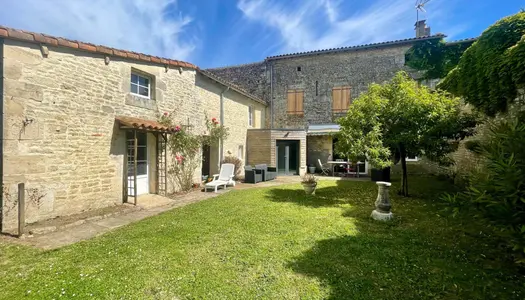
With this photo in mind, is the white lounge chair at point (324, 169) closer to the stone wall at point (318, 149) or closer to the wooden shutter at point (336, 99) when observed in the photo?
the stone wall at point (318, 149)

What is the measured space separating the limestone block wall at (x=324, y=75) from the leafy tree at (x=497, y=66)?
10557mm

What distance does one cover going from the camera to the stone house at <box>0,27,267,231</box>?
5691mm

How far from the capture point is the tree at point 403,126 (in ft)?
27.4

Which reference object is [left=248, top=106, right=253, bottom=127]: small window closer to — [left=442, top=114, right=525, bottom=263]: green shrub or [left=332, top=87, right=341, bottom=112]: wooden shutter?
[left=332, top=87, right=341, bottom=112]: wooden shutter

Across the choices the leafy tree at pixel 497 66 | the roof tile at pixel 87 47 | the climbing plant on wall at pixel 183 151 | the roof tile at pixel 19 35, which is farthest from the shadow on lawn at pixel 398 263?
the roof tile at pixel 87 47

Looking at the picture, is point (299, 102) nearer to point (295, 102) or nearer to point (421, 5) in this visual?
point (295, 102)

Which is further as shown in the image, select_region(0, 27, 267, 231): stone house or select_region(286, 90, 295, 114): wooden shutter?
select_region(286, 90, 295, 114): wooden shutter

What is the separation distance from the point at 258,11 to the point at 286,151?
30.7ft

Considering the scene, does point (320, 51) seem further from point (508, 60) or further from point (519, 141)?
point (519, 141)

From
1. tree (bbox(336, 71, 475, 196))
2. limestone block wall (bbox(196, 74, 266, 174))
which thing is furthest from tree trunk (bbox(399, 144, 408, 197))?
limestone block wall (bbox(196, 74, 266, 174))

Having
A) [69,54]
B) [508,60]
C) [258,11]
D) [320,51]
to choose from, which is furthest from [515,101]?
[320,51]

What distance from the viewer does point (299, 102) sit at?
2042 cm

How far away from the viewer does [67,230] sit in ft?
19.2

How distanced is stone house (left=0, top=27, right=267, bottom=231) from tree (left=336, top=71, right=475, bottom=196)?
24.7ft
